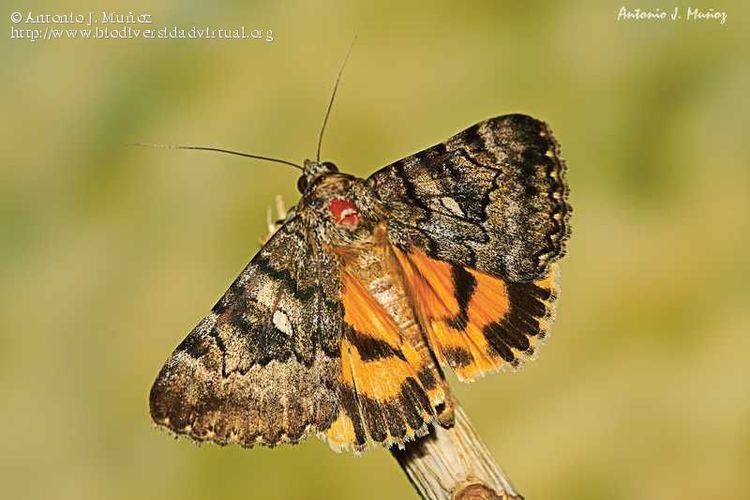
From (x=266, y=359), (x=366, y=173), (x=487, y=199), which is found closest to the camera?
(x=266, y=359)

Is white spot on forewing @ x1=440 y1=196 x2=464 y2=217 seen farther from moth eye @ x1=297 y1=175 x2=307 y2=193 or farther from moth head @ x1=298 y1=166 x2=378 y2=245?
moth eye @ x1=297 y1=175 x2=307 y2=193

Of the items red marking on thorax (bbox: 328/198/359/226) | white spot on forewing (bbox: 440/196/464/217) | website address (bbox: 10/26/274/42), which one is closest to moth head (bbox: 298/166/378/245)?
red marking on thorax (bbox: 328/198/359/226)

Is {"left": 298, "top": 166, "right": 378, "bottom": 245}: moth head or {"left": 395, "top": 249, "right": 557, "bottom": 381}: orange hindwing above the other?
{"left": 298, "top": 166, "right": 378, "bottom": 245}: moth head

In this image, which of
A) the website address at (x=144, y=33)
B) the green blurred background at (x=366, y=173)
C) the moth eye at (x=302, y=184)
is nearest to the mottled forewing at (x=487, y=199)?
the moth eye at (x=302, y=184)

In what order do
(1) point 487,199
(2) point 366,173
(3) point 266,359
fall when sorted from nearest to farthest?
(3) point 266,359
(1) point 487,199
(2) point 366,173

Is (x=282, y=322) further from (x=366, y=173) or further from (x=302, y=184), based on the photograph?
(x=366, y=173)

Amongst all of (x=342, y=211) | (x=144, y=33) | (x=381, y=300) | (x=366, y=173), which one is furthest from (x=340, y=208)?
(x=144, y=33)
